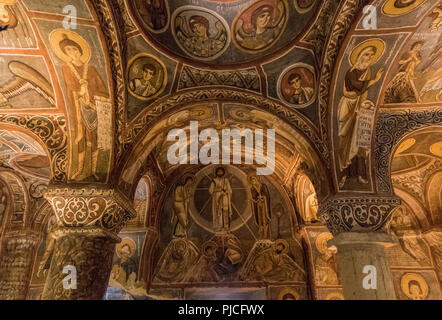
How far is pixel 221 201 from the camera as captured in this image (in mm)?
9461

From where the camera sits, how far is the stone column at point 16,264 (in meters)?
8.13

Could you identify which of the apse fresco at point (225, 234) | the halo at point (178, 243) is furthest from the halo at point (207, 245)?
the halo at point (178, 243)

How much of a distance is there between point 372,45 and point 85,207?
5.42 m

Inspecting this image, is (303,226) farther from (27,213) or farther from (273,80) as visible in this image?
(27,213)

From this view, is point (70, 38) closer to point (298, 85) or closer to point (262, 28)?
point (262, 28)

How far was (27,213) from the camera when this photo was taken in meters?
8.91

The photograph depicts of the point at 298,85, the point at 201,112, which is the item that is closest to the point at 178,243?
the point at 201,112

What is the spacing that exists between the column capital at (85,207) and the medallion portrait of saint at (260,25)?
3654 mm

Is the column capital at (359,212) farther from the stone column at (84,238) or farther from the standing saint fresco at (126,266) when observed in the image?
the standing saint fresco at (126,266)

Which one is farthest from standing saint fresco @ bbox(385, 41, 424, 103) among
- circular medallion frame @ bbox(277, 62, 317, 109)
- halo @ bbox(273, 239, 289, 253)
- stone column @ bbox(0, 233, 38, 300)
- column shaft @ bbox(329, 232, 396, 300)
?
stone column @ bbox(0, 233, 38, 300)

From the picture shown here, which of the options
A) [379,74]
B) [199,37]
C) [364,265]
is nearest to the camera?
[364,265]

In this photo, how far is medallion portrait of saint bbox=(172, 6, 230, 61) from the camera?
232 inches

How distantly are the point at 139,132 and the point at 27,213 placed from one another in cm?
523
